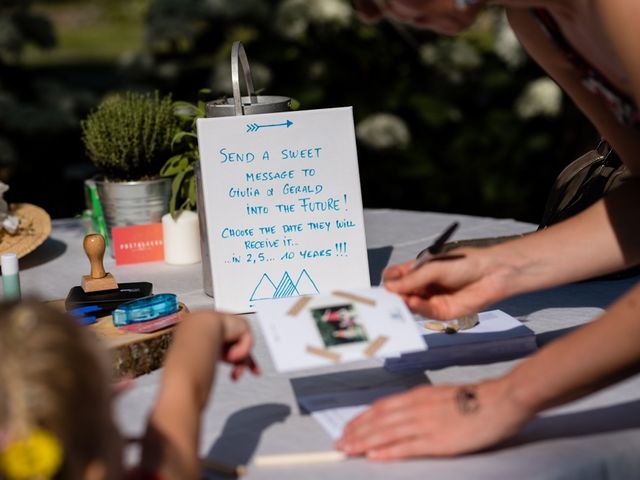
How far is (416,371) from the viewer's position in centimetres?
155

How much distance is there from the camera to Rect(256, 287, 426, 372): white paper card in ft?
4.25

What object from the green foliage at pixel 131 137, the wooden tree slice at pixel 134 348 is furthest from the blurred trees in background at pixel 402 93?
the wooden tree slice at pixel 134 348

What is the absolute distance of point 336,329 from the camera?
4.42 ft

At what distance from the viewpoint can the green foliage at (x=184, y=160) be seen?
2156 mm

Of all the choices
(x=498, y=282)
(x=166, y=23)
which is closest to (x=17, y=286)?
(x=498, y=282)

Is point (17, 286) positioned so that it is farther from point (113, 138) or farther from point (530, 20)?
point (530, 20)

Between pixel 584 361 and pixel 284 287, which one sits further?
pixel 284 287

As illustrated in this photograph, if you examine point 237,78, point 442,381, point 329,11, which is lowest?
point 442,381

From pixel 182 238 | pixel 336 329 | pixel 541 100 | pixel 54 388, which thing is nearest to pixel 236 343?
pixel 336 329

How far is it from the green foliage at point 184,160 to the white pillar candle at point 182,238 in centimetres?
2

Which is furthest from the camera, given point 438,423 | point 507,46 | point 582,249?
point 507,46

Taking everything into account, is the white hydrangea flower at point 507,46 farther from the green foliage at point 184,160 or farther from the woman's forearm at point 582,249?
the woman's forearm at point 582,249

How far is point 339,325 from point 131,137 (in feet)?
3.35

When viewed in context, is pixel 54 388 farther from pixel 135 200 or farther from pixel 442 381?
pixel 135 200
